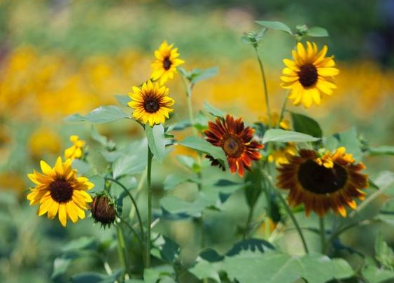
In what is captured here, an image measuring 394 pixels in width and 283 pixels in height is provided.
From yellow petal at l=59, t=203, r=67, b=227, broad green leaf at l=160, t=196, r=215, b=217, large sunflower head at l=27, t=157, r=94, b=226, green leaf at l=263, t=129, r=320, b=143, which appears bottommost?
broad green leaf at l=160, t=196, r=215, b=217

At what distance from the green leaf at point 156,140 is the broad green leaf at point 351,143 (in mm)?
368

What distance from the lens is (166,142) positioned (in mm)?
803

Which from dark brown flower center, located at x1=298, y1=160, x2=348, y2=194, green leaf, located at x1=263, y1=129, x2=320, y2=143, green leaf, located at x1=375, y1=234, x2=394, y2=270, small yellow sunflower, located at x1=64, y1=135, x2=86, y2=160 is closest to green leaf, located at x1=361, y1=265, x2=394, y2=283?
green leaf, located at x1=375, y1=234, x2=394, y2=270

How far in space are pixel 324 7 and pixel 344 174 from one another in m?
8.74

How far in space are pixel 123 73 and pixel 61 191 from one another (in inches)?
112

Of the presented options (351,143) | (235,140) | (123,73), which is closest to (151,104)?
(235,140)

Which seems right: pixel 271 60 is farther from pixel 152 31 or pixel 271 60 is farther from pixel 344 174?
pixel 344 174

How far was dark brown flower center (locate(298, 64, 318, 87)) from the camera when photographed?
0.91 m

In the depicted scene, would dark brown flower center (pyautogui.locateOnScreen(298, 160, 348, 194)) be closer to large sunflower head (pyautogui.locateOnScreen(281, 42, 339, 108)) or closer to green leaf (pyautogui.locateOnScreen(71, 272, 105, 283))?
large sunflower head (pyautogui.locateOnScreen(281, 42, 339, 108))

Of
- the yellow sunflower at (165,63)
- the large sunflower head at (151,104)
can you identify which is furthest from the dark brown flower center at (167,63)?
the large sunflower head at (151,104)

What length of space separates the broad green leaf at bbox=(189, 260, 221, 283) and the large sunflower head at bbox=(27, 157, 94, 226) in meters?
0.21

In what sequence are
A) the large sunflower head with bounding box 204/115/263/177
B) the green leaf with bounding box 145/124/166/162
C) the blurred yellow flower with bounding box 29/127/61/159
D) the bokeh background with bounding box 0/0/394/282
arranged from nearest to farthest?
the green leaf with bounding box 145/124/166/162, the large sunflower head with bounding box 204/115/263/177, the bokeh background with bounding box 0/0/394/282, the blurred yellow flower with bounding box 29/127/61/159

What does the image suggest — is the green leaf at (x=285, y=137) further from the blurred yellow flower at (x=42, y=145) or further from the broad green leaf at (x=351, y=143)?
the blurred yellow flower at (x=42, y=145)

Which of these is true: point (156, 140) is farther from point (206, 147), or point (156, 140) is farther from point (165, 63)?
point (165, 63)
